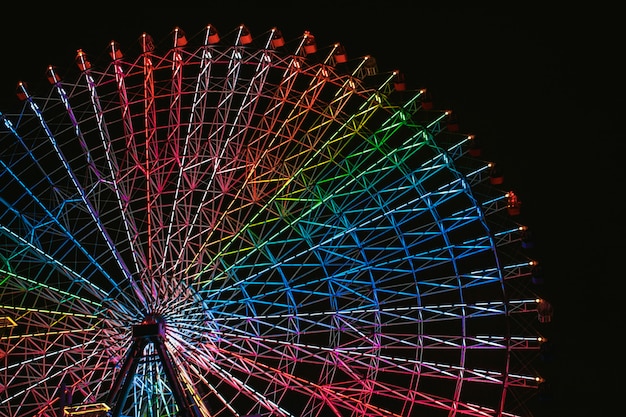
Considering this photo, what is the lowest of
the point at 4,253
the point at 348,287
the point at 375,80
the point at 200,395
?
the point at 200,395

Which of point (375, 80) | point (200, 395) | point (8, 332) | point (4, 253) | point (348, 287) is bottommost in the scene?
point (200, 395)

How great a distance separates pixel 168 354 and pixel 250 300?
343cm

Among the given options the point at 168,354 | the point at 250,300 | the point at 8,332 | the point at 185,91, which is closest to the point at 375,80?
the point at 185,91

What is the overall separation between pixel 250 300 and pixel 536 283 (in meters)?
10.7

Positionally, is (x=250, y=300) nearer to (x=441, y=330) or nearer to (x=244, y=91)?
(x=244, y=91)

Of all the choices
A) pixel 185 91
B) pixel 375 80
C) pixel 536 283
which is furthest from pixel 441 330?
pixel 185 91

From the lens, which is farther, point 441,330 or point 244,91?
point 441,330

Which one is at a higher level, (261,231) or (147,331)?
(261,231)

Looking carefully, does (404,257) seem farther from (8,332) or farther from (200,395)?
(8,332)

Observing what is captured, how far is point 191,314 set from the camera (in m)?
31.1

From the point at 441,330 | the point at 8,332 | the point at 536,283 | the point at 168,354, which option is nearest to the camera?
the point at 168,354

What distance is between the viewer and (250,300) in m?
30.6

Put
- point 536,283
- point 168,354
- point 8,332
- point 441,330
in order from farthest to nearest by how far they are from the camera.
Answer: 1. point 441,330
2. point 8,332
3. point 536,283
4. point 168,354

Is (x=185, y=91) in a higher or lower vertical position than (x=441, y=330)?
higher
